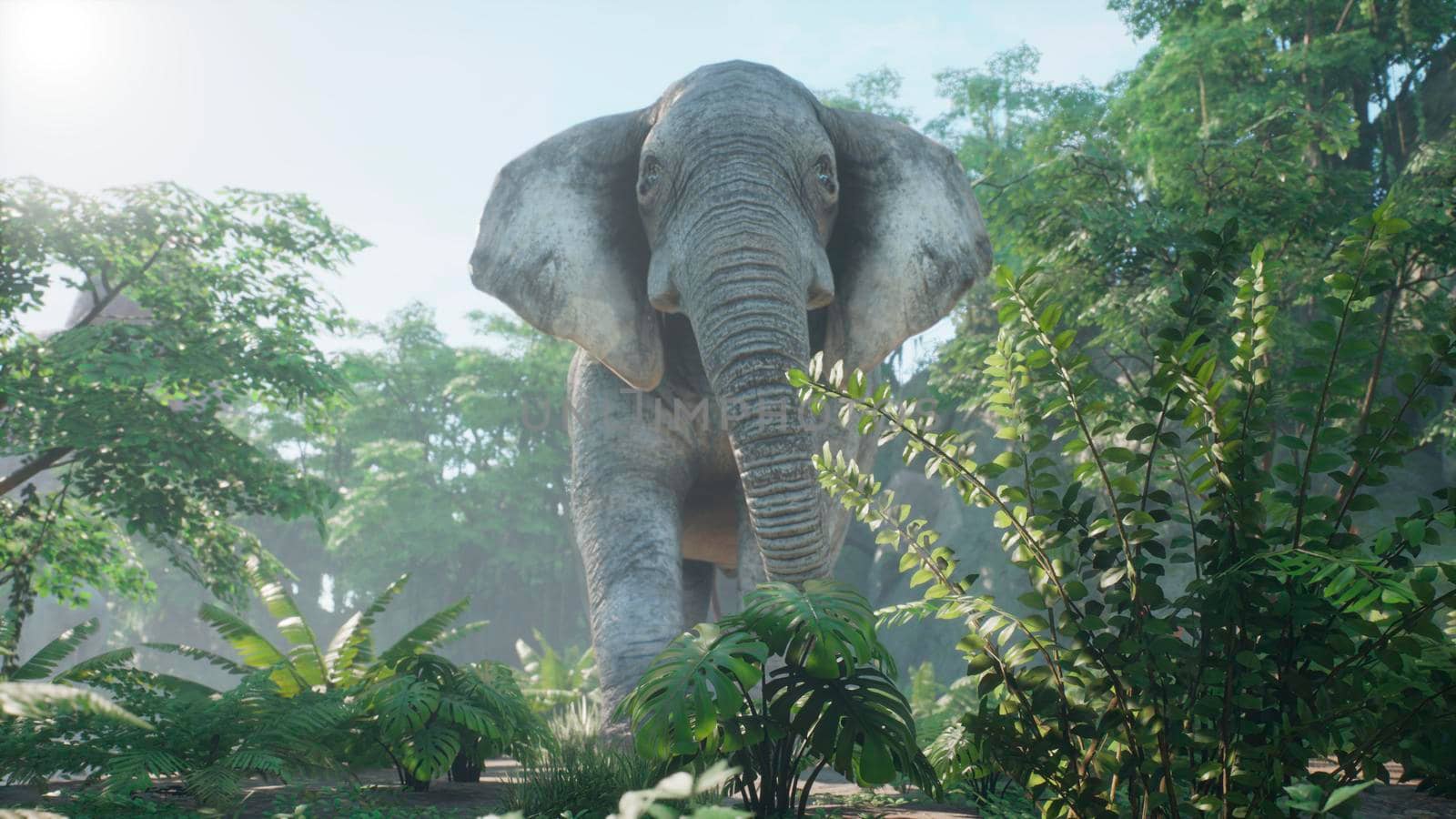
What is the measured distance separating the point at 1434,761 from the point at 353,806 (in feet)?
11.7

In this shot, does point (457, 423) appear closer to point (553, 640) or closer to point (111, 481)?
point (553, 640)

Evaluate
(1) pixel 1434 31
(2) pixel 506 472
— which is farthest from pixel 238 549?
(2) pixel 506 472

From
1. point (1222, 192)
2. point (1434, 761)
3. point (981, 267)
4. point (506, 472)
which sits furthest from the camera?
point (506, 472)

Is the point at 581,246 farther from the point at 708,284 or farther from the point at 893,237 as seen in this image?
the point at 893,237

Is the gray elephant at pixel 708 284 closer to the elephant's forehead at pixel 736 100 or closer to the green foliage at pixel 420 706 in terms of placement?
the elephant's forehead at pixel 736 100

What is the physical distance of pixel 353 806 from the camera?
13.1 ft

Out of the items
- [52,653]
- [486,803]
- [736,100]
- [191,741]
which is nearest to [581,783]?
[486,803]

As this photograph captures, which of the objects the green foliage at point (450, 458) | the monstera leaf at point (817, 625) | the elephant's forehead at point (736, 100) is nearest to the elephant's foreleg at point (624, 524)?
the elephant's forehead at point (736, 100)

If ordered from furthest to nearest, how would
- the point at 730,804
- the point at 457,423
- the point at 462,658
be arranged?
the point at 462,658
the point at 457,423
the point at 730,804

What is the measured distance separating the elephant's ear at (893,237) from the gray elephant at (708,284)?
0.04 feet

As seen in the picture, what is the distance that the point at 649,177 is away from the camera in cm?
555

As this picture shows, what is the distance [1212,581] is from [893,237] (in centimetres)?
353

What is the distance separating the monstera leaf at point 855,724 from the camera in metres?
3.20

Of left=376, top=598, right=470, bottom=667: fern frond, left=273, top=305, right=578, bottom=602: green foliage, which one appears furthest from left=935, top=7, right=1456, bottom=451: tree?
left=273, top=305, right=578, bottom=602: green foliage
